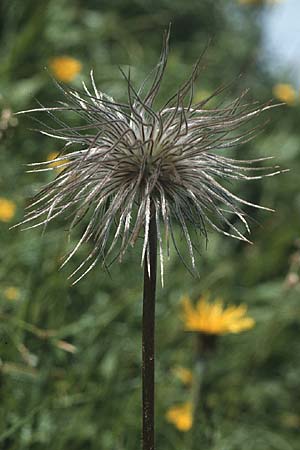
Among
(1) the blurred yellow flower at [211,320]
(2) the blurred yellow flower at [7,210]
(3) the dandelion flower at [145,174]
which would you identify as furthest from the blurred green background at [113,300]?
(3) the dandelion flower at [145,174]

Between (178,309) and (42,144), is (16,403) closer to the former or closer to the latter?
(178,309)

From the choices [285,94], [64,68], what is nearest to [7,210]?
[64,68]

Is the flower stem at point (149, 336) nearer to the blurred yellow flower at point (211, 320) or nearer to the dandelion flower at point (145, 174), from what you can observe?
the dandelion flower at point (145, 174)

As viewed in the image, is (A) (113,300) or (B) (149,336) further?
(A) (113,300)

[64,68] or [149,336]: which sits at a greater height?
[64,68]

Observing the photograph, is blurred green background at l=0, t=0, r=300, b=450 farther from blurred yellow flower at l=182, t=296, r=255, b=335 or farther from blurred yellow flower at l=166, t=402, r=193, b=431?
blurred yellow flower at l=182, t=296, r=255, b=335

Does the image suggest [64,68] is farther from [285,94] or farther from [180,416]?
[180,416]
